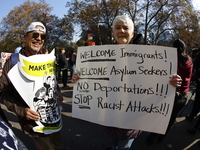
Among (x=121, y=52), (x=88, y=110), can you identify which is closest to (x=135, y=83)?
(x=121, y=52)

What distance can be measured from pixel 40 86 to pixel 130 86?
872 mm

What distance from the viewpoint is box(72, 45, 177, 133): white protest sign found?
4.30 ft

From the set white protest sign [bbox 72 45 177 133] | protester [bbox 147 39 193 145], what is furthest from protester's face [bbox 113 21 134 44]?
protester [bbox 147 39 193 145]

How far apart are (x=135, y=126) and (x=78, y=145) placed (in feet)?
5.26

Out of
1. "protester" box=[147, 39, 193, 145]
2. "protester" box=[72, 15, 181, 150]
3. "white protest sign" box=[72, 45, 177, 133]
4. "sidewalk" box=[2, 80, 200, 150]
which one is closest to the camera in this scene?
"white protest sign" box=[72, 45, 177, 133]

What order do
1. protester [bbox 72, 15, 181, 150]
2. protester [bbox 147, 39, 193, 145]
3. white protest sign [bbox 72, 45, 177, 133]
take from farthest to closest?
protester [bbox 147, 39, 193, 145], protester [bbox 72, 15, 181, 150], white protest sign [bbox 72, 45, 177, 133]

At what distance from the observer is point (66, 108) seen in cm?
438

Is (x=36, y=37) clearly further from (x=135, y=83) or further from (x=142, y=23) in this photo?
(x=142, y=23)

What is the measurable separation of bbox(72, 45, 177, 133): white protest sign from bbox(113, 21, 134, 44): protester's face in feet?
0.60

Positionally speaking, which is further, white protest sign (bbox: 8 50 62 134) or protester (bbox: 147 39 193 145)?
protester (bbox: 147 39 193 145)

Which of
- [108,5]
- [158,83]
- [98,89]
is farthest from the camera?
[108,5]

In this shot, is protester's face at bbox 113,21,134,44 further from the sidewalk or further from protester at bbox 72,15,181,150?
the sidewalk

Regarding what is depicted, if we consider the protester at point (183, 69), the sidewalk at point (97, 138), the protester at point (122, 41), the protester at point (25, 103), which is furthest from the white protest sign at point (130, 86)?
the sidewalk at point (97, 138)

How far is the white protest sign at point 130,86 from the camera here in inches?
51.6
